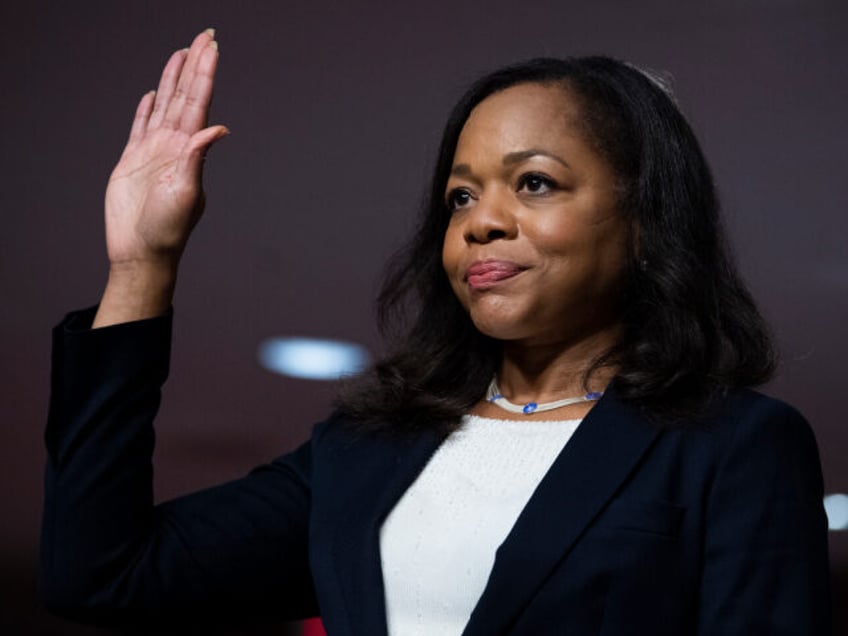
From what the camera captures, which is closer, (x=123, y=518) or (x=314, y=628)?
(x=123, y=518)

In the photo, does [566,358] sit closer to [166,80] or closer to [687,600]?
[687,600]

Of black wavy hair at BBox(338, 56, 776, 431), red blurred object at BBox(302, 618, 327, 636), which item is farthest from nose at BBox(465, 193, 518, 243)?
red blurred object at BBox(302, 618, 327, 636)

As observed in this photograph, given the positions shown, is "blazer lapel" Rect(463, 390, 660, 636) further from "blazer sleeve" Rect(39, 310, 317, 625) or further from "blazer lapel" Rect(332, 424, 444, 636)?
"blazer sleeve" Rect(39, 310, 317, 625)

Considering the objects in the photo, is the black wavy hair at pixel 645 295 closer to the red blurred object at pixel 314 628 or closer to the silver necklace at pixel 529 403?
the silver necklace at pixel 529 403

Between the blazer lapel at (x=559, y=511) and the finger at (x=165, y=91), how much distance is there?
54 cm

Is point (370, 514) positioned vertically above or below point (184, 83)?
below

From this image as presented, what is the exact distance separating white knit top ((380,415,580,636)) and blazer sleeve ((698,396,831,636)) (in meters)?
0.17

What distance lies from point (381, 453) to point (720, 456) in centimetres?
36

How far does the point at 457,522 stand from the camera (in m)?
1.16

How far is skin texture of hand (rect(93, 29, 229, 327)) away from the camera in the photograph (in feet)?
3.96

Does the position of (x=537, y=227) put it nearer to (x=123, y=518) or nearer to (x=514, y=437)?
(x=514, y=437)

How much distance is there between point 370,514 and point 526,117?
16.4 inches

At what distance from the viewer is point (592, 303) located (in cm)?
123

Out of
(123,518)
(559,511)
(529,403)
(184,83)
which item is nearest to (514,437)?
(529,403)
